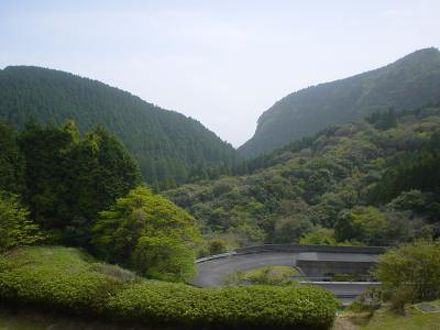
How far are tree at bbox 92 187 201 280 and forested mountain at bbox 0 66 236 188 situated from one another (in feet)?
232

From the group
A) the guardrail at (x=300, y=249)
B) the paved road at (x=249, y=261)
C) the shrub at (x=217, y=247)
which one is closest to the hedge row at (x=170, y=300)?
the paved road at (x=249, y=261)

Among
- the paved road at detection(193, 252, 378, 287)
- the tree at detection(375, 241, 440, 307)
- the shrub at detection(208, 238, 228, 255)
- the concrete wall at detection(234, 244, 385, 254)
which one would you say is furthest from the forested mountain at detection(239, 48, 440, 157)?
the tree at detection(375, 241, 440, 307)

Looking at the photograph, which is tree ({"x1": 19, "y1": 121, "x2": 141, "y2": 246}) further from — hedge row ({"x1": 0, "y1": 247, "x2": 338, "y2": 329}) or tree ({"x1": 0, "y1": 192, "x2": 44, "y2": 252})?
hedge row ({"x1": 0, "y1": 247, "x2": 338, "y2": 329})

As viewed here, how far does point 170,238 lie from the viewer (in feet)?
69.1

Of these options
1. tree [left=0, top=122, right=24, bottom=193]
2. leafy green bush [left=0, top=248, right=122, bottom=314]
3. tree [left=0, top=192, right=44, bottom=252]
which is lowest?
leafy green bush [left=0, top=248, right=122, bottom=314]

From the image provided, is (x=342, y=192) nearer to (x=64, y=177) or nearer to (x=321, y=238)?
(x=321, y=238)

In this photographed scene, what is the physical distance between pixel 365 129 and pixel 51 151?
2332 inches

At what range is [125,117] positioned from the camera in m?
131

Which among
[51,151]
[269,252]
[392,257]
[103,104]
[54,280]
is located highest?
[103,104]

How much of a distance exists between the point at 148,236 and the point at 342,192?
33.6 metres

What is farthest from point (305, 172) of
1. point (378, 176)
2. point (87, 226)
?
point (87, 226)

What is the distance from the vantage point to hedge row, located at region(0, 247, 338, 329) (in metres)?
10.4

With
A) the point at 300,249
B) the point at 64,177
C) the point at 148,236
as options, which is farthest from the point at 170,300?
the point at 300,249

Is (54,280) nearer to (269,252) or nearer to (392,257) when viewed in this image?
(392,257)
